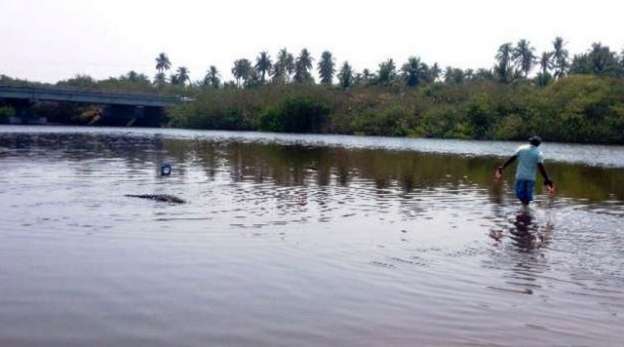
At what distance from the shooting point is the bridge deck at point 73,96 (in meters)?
95.1

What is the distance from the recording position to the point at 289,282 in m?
8.90

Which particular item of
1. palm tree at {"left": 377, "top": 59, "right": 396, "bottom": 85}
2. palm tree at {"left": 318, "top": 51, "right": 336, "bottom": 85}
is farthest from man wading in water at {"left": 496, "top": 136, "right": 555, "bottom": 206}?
palm tree at {"left": 318, "top": 51, "right": 336, "bottom": 85}

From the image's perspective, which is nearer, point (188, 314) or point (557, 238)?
point (188, 314)

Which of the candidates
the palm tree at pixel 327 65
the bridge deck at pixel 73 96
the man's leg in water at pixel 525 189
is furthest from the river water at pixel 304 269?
the palm tree at pixel 327 65

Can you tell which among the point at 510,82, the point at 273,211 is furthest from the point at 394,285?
the point at 510,82

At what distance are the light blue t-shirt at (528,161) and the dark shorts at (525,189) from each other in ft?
0.44

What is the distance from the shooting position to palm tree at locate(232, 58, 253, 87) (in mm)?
147500

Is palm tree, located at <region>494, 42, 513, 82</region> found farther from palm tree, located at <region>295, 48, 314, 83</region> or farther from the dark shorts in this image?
the dark shorts

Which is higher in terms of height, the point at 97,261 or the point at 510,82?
the point at 510,82

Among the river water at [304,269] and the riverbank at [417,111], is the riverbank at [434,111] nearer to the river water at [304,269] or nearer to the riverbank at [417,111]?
the riverbank at [417,111]

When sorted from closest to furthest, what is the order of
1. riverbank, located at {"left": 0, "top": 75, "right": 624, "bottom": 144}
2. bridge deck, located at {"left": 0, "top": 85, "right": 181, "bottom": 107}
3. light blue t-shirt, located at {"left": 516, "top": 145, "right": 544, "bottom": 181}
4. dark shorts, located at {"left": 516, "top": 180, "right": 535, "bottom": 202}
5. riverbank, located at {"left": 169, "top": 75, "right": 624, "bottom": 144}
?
1. light blue t-shirt, located at {"left": 516, "top": 145, "right": 544, "bottom": 181}
2. dark shorts, located at {"left": 516, "top": 180, "right": 535, "bottom": 202}
3. riverbank, located at {"left": 169, "top": 75, "right": 624, "bottom": 144}
4. riverbank, located at {"left": 0, "top": 75, "right": 624, "bottom": 144}
5. bridge deck, located at {"left": 0, "top": 85, "right": 181, "bottom": 107}

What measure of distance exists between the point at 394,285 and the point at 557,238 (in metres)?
5.22

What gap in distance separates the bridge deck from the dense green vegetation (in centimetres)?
854

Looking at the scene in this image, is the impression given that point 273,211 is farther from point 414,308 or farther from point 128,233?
point 414,308
